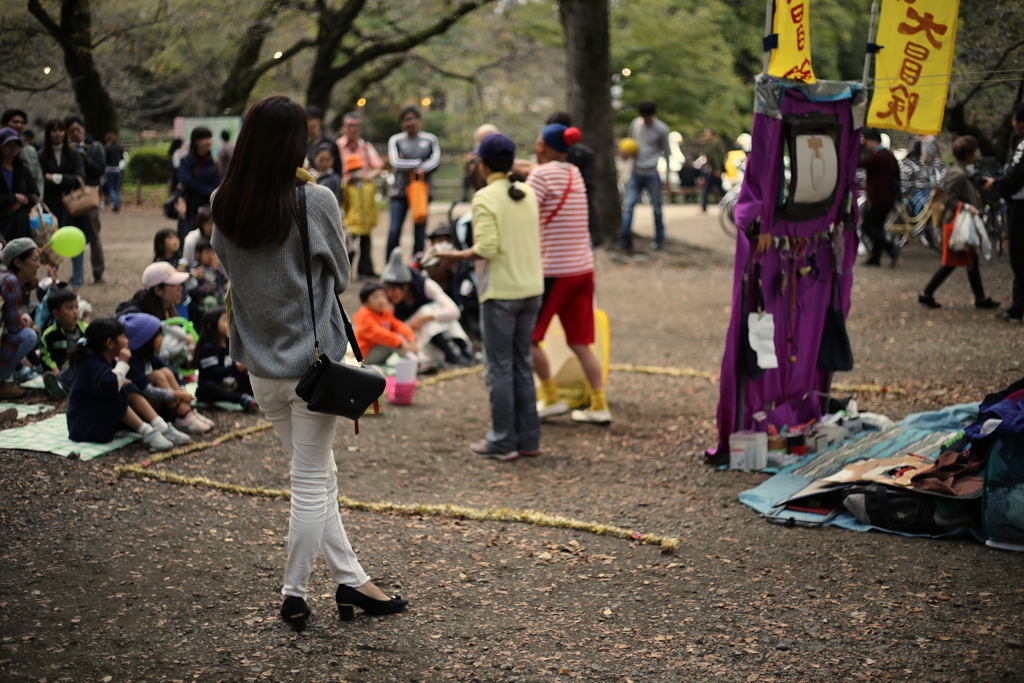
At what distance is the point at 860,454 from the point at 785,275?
1052 mm

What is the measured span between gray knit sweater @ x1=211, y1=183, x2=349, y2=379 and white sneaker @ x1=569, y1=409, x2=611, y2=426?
3.27 m

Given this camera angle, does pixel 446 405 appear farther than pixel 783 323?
Yes

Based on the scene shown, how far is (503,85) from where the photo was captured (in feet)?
83.0

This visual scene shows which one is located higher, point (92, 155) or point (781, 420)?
point (92, 155)

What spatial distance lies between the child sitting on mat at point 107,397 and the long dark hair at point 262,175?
242 cm

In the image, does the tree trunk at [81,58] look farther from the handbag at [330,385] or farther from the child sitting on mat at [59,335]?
the handbag at [330,385]

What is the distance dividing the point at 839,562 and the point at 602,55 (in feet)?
34.2

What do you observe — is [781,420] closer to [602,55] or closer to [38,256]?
[38,256]

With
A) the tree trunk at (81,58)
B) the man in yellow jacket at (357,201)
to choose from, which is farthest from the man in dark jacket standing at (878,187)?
the tree trunk at (81,58)

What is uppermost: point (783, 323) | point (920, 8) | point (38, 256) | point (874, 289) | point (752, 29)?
point (752, 29)

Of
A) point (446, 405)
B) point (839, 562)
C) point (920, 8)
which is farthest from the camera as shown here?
point (446, 405)

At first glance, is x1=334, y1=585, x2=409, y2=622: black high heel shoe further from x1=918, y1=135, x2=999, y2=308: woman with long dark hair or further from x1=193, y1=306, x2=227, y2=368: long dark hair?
x1=918, y1=135, x2=999, y2=308: woman with long dark hair

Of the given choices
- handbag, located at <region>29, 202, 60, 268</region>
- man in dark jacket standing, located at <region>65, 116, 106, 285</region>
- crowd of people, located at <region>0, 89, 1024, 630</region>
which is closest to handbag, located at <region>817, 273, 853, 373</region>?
crowd of people, located at <region>0, 89, 1024, 630</region>

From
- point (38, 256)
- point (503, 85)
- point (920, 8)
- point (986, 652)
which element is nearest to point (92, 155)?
point (38, 256)
